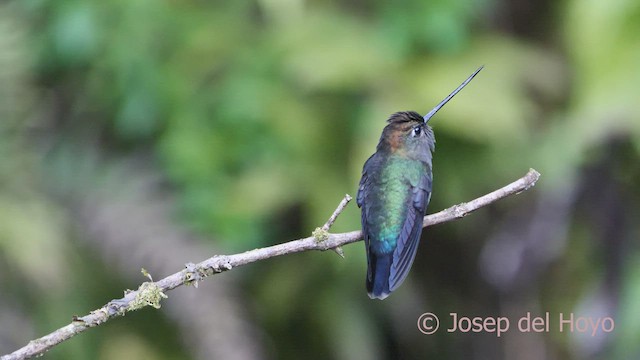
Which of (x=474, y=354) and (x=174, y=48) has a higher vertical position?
(x=174, y=48)

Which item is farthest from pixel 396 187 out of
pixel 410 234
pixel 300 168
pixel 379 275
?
pixel 300 168

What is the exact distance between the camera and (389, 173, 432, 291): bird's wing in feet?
4.54

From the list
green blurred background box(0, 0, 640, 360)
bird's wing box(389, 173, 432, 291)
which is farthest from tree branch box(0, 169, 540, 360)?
green blurred background box(0, 0, 640, 360)

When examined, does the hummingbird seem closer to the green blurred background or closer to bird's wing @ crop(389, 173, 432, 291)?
bird's wing @ crop(389, 173, 432, 291)

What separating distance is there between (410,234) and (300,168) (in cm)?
206

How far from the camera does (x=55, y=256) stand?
3.37m

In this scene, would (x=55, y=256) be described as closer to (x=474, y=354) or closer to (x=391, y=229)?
(x=474, y=354)

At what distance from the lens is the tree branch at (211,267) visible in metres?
1.32

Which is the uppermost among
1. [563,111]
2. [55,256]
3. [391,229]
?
[563,111]

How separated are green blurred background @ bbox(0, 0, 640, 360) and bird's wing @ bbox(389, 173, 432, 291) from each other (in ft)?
5.12

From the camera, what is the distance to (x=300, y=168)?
356 cm

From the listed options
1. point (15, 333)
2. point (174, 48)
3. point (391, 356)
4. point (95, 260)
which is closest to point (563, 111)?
point (391, 356)

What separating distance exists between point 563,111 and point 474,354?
1067mm

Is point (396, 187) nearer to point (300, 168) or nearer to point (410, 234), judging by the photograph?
point (410, 234)
